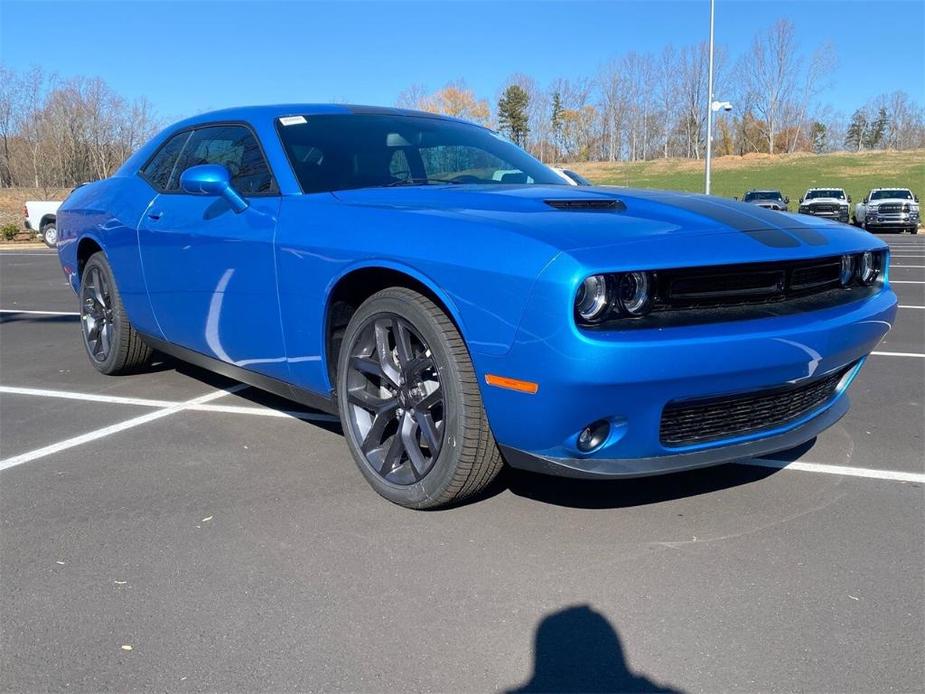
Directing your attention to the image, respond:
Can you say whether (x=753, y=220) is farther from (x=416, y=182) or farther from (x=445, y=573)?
(x=445, y=573)

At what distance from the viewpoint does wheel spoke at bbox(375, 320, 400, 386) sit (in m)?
2.98

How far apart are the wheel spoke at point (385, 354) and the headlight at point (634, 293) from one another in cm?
96

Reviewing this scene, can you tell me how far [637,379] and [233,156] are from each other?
252cm

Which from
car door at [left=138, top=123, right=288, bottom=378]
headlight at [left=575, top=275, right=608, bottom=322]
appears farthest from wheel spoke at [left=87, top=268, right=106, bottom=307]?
headlight at [left=575, top=275, right=608, bottom=322]

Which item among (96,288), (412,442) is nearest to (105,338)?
(96,288)

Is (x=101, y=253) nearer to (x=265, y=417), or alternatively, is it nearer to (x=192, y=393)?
(x=192, y=393)

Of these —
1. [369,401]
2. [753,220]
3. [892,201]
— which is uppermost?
[753,220]

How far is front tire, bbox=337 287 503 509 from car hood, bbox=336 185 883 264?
399 mm

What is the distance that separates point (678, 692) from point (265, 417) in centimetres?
291

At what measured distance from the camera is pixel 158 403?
4.67 m

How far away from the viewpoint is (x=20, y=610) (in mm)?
2373

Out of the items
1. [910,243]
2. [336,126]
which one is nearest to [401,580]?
[336,126]

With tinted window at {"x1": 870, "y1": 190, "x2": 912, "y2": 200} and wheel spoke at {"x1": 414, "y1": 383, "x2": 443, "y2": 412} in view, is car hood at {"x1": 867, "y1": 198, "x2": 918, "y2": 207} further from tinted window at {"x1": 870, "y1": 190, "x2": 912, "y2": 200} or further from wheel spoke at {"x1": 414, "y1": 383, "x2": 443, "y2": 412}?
wheel spoke at {"x1": 414, "y1": 383, "x2": 443, "y2": 412}

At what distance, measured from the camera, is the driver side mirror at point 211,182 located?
3436 millimetres
